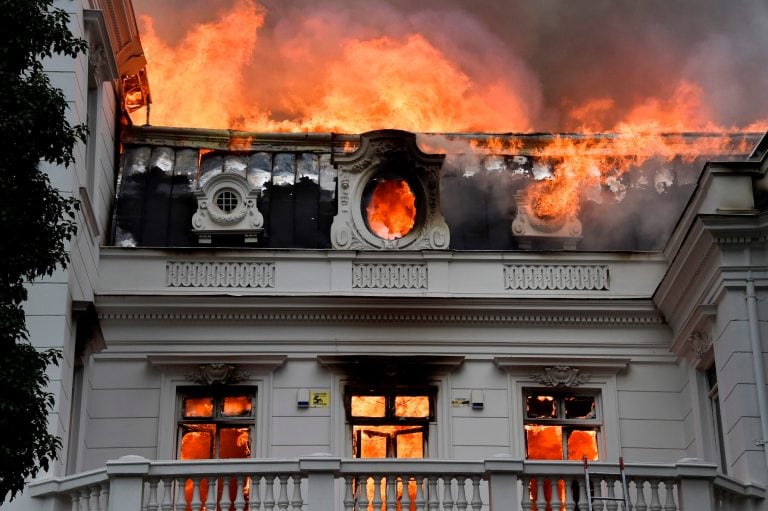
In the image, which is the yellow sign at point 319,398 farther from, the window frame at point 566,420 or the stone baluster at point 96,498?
the stone baluster at point 96,498

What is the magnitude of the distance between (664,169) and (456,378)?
559 centimetres

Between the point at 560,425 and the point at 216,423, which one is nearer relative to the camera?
the point at 216,423

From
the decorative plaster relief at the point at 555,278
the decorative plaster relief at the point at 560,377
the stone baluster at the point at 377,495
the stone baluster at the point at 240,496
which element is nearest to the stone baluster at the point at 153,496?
the stone baluster at the point at 240,496

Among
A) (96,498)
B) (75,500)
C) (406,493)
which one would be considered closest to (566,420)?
(406,493)

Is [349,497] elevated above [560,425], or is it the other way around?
[560,425]

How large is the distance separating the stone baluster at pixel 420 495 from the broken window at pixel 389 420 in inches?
249

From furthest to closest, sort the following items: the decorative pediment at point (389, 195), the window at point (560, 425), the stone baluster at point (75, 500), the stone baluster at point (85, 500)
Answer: the decorative pediment at point (389, 195) → the window at point (560, 425) → the stone baluster at point (75, 500) → the stone baluster at point (85, 500)

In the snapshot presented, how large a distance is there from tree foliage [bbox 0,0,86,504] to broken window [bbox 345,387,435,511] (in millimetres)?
8720

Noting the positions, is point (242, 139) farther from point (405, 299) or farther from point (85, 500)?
point (85, 500)

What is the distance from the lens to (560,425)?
904 inches

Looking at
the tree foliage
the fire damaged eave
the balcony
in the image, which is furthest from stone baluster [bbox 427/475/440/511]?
the fire damaged eave

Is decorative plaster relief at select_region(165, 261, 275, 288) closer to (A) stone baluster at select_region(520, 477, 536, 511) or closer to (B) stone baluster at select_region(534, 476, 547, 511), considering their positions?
(B) stone baluster at select_region(534, 476, 547, 511)

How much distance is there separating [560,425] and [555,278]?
2363mm

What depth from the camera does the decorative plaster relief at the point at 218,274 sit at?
23.6 m
